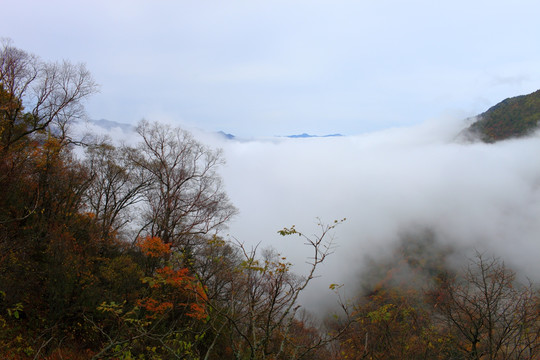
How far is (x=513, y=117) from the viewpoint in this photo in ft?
253

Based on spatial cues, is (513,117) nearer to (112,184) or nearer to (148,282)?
(112,184)

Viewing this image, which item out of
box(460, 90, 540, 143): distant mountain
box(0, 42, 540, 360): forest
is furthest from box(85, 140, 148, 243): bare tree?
box(460, 90, 540, 143): distant mountain

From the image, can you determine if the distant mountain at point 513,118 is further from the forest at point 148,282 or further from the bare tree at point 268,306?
the bare tree at point 268,306

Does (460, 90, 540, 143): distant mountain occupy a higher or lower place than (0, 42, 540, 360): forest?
higher

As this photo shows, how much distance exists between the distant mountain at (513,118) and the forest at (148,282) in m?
81.0

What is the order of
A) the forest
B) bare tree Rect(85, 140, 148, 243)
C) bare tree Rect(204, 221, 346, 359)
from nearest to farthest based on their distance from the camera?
bare tree Rect(204, 221, 346, 359) < the forest < bare tree Rect(85, 140, 148, 243)

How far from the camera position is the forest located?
17.4 ft

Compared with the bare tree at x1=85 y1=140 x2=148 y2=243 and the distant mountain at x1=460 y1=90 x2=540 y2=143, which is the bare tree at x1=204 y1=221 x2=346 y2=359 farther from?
the distant mountain at x1=460 y1=90 x2=540 y2=143

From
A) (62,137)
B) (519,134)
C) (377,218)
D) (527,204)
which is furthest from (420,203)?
(62,137)

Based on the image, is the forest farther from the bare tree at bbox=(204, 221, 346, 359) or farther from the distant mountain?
the distant mountain

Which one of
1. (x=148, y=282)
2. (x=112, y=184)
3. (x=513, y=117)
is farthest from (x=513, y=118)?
(x=148, y=282)

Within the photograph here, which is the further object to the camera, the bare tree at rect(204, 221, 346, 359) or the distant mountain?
the distant mountain

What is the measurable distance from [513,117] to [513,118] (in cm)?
28

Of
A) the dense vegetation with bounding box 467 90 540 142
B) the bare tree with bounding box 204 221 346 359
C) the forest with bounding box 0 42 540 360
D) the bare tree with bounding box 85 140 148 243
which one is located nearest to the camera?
the bare tree with bounding box 204 221 346 359
